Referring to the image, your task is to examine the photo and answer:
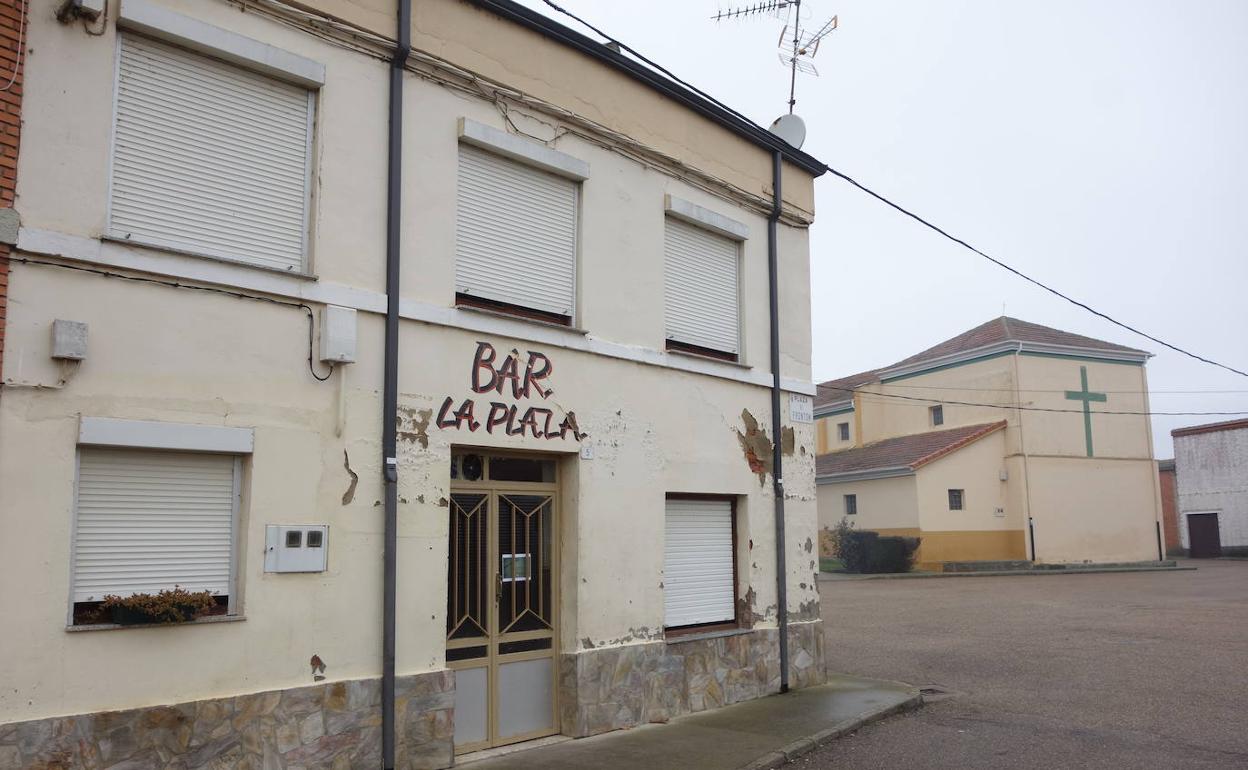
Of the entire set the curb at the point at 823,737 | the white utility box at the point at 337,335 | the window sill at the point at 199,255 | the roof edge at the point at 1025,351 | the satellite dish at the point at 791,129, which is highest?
the roof edge at the point at 1025,351

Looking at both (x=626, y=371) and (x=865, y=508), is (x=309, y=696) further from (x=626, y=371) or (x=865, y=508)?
(x=865, y=508)

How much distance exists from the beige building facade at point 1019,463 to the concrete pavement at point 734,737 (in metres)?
22.9

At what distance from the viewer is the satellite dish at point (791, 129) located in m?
12.2

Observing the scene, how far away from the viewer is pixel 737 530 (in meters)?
10.7

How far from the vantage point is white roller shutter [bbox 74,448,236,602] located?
5.95 m

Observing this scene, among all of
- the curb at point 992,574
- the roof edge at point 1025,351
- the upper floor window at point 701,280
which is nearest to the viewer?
the upper floor window at point 701,280

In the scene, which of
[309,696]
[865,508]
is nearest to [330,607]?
[309,696]

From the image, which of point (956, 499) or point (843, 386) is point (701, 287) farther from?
point (843, 386)

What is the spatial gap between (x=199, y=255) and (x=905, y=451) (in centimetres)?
3109

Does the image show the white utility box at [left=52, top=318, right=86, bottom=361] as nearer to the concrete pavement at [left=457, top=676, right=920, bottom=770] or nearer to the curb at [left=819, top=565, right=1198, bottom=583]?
the concrete pavement at [left=457, top=676, right=920, bottom=770]

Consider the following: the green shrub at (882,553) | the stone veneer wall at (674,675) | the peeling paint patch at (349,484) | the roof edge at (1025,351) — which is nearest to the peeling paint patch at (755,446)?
the stone veneer wall at (674,675)

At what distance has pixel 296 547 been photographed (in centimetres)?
672

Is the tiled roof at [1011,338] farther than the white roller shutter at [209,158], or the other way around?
the tiled roof at [1011,338]

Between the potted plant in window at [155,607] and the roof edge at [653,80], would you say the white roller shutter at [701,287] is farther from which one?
the potted plant in window at [155,607]
